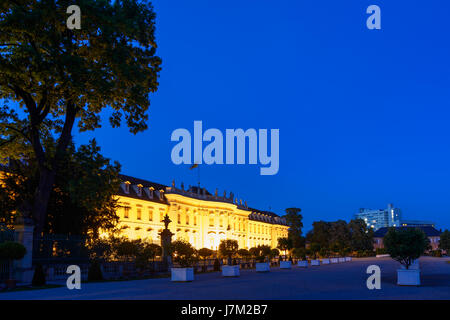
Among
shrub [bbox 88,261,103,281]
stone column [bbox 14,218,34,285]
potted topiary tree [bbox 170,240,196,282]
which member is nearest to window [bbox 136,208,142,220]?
potted topiary tree [bbox 170,240,196,282]

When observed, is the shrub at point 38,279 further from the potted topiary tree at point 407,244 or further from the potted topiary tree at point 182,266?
the potted topiary tree at point 407,244

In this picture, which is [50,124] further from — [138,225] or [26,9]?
[138,225]

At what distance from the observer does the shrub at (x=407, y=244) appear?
2039cm

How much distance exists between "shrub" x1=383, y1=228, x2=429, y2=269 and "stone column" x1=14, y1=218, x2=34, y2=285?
18.7 meters

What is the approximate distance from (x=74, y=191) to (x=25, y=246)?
14.1 feet

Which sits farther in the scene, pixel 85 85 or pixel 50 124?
pixel 50 124

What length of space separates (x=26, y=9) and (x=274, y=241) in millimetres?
95321

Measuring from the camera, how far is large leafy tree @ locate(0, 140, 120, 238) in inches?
1021

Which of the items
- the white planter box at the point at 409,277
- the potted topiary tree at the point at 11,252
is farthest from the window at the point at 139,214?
the white planter box at the point at 409,277

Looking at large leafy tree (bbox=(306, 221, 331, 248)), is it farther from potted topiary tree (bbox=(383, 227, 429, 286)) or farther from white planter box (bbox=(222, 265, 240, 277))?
potted topiary tree (bbox=(383, 227, 429, 286))

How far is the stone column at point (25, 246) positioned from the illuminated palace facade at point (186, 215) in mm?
27969

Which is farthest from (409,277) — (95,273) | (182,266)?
(95,273)
